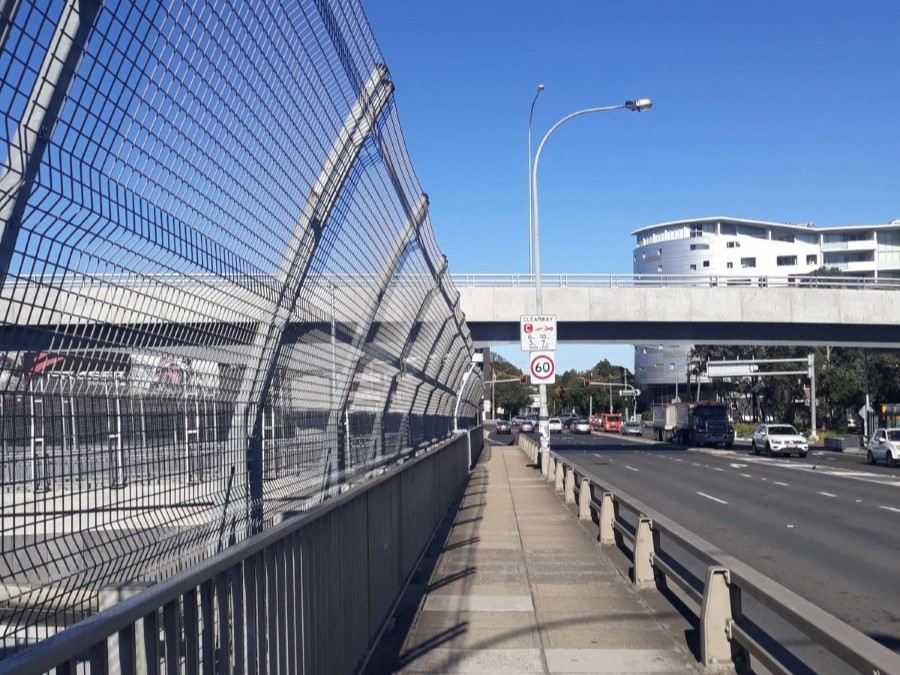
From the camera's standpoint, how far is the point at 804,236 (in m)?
117

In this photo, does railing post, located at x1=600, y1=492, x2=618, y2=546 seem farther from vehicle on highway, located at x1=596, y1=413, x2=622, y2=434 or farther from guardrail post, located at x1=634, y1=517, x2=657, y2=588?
vehicle on highway, located at x1=596, y1=413, x2=622, y2=434

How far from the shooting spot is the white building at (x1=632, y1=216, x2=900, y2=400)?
11269cm

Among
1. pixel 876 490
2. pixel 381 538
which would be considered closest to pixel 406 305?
pixel 381 538

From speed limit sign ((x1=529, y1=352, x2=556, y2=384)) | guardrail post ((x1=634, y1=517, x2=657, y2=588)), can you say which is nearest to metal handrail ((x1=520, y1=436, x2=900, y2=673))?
guardrail post ((x1=634, y1=517, x2=657, y2=588))

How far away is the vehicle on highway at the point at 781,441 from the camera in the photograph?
45625 mm

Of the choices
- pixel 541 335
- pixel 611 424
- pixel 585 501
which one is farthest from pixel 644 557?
pixel 611 424

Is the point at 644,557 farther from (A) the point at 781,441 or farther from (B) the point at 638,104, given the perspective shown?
(A) the point at 781,441

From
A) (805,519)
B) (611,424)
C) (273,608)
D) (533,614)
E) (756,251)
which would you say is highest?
(756,251)

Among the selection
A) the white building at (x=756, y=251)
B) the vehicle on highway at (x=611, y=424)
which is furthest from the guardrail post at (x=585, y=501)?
the white building at (x=756, y=251)

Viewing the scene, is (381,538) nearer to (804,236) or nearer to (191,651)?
(191,651)

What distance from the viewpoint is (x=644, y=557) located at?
33.3 feet

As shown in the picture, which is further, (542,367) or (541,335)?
(542,367)

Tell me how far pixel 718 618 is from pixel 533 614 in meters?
2.29

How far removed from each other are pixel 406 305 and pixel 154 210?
20.6 ft
